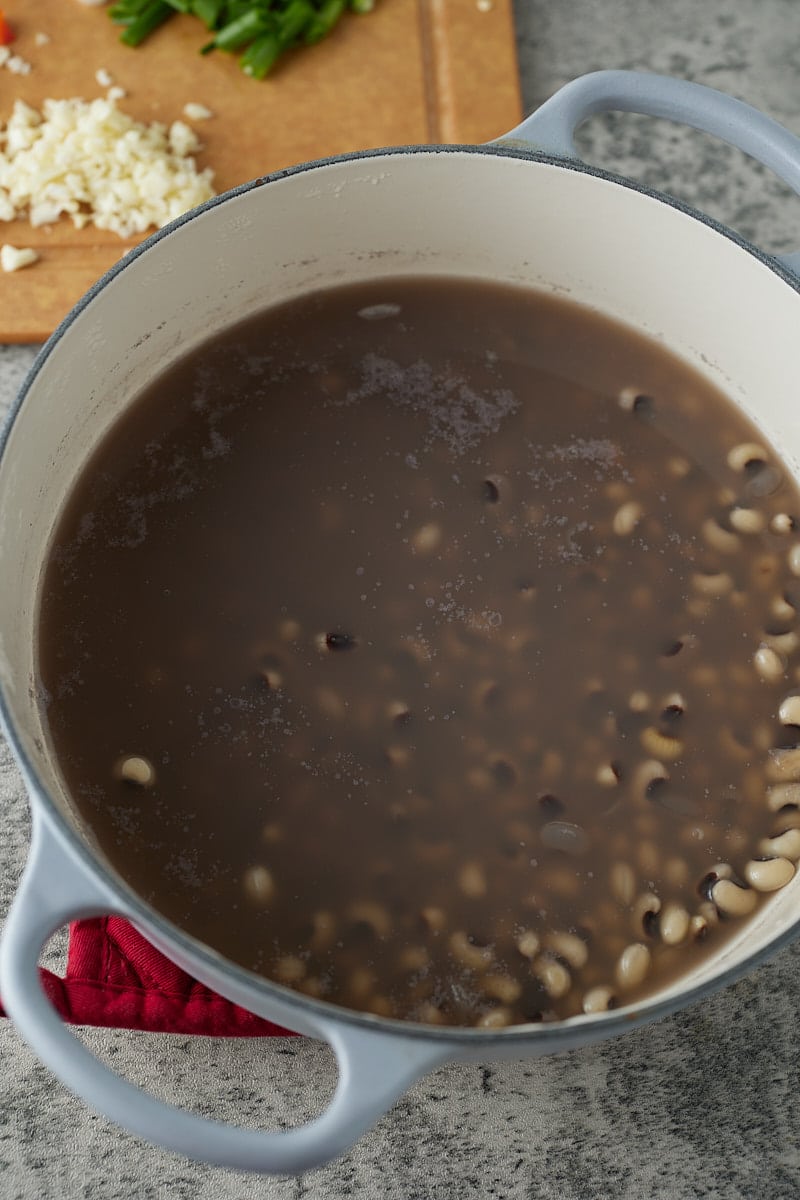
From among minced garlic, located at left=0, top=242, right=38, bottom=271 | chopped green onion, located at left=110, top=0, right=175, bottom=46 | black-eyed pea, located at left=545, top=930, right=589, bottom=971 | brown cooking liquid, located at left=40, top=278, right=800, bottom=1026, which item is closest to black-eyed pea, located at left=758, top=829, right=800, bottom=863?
brown cooking liquid, located at left=40, top=278, right=800, bottom=1026

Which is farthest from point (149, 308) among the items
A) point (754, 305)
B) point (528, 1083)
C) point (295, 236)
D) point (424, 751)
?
point (528, 1083)

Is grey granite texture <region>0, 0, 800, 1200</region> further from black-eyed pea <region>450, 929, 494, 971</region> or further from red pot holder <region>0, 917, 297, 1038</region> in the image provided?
black-eyed pea <region>450, 929, 494, 971</region>

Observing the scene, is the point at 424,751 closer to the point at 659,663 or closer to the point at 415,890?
the point at 415,890

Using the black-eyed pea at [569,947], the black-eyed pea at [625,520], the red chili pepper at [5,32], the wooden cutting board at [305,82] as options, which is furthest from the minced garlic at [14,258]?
the black-eyed pea at [569,947]

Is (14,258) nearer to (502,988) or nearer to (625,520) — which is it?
(625,520)

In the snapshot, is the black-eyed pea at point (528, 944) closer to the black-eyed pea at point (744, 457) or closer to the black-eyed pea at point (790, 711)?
the black-eyed pea at point (790, 711)
